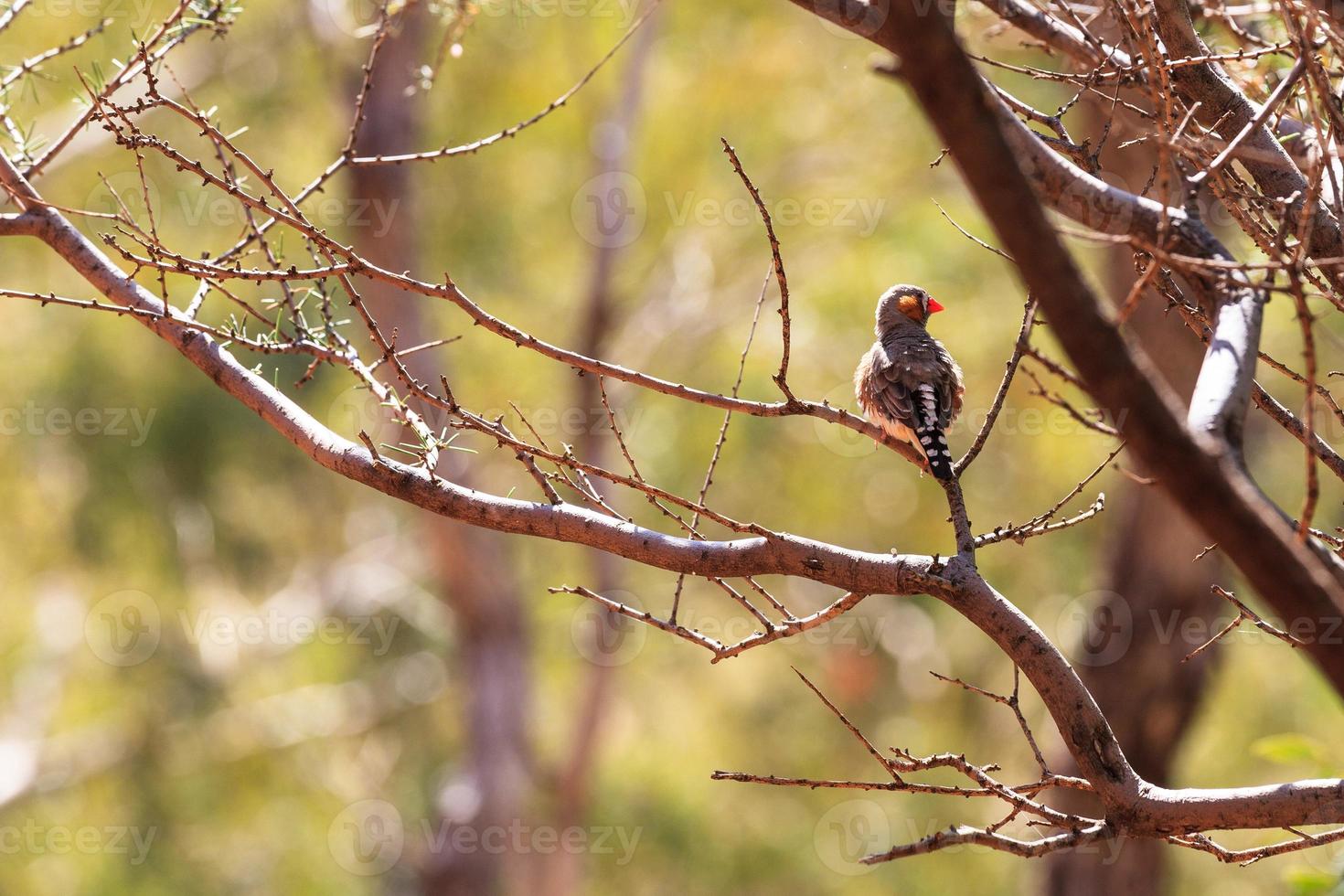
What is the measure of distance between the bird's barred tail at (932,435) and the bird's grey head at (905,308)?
0.92 metres

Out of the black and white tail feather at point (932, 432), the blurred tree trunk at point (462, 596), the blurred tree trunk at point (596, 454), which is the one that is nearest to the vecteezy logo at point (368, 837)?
Answer: the blurred tree trunk at point (462, 596)

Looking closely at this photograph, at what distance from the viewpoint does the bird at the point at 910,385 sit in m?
4.27

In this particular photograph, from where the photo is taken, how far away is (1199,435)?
5.62 ft

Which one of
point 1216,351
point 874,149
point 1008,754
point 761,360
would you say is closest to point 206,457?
point 761,360

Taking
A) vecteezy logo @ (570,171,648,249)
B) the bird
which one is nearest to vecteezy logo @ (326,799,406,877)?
vecteezy logo @ (570,171,648,249)
